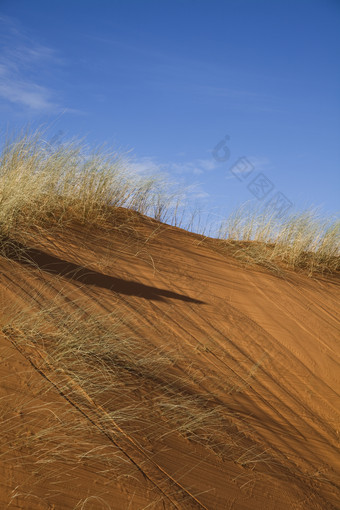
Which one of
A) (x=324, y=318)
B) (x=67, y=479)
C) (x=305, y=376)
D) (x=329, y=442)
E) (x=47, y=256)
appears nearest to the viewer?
(x=67, y=479)

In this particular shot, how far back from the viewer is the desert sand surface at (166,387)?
2.14 metres

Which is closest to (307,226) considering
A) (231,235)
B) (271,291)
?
(231,235)

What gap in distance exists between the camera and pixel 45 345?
3.00 meters

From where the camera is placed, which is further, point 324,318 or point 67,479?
point 324,318

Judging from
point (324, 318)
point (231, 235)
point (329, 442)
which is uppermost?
point (231, 235)

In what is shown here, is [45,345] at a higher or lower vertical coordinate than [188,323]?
lower

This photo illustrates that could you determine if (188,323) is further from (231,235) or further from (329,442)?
(231,235)

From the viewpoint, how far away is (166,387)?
311cm

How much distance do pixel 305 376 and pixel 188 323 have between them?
1291 mm

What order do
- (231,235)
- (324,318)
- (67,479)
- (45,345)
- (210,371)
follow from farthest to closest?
(231,235), (324,318), (210,371), (45,345), (67,479)

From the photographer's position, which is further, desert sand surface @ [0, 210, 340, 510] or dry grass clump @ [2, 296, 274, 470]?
dry grass clump @ [2, 296, 274, 470]

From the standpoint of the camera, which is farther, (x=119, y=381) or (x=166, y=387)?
(x=166, y=387)

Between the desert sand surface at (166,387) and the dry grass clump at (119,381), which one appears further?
the dry grass clump at (119,381)

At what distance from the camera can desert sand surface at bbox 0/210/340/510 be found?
214cm
